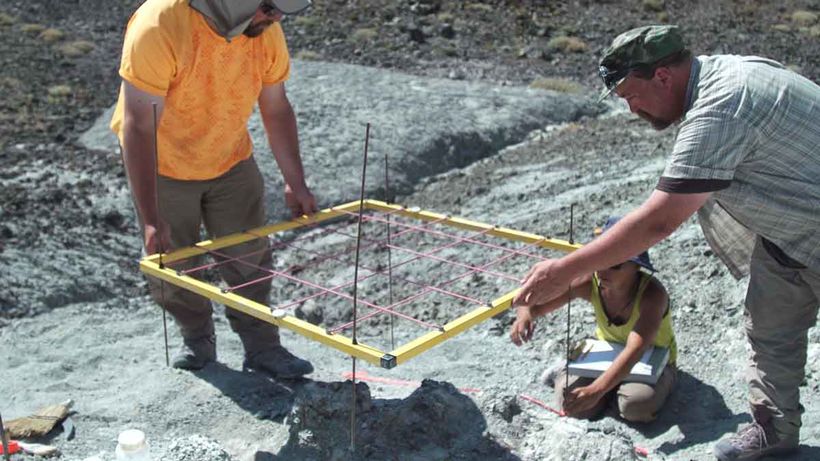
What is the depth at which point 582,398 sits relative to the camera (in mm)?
4273

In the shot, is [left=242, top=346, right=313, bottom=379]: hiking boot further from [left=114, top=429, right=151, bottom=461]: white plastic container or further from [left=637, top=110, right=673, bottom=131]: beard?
[left=637, top=110, right=673, bottom=131]: beard

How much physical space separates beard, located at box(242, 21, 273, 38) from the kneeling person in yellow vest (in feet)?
6.07

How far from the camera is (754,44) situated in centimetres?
1955

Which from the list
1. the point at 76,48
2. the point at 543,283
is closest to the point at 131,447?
the point at 543,283

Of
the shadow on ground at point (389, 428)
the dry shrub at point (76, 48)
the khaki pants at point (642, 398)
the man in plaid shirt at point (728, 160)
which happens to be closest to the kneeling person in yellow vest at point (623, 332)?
the khaki pants at point (642, 398)

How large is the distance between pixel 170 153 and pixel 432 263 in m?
3.39

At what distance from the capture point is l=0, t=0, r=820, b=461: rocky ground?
3846 millimetres

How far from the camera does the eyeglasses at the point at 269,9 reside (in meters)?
4.14

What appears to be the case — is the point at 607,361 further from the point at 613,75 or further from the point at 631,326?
the point at 613,75

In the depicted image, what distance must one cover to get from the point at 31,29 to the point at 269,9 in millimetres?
17433

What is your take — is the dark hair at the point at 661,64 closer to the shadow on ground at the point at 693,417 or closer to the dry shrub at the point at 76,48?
the shadow on ground at the point at 693,417

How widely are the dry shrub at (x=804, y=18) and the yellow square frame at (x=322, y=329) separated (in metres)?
21.0

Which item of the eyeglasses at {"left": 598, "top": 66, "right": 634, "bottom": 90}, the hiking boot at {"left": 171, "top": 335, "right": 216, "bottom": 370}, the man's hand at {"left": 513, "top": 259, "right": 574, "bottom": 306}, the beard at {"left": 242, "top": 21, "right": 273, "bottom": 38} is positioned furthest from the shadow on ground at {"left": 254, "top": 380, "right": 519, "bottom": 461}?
the beard at {"left": 242, "top": 21, "right": 273, "bottom": 38}

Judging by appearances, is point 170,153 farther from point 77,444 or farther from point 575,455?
point 575,455
